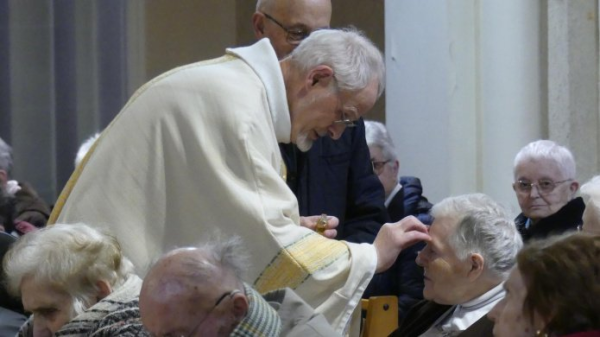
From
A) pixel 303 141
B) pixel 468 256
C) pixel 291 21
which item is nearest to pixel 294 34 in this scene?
pixel 291 21

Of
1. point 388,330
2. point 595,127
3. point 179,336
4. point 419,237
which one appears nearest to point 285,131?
point 419,237

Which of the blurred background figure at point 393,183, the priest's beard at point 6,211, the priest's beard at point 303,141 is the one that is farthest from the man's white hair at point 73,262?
the blurred background figure at point 393,183

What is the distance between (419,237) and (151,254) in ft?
2.69

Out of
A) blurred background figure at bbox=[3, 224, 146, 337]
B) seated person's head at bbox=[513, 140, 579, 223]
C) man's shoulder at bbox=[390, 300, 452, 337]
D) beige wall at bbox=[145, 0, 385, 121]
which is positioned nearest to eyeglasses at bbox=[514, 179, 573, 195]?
seated person's head at bbox=[513, 140, 579, 223]

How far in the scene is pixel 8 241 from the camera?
5387mm

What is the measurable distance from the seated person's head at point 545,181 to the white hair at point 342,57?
85.4 inches

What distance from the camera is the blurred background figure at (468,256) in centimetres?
477

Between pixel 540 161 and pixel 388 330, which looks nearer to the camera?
pixel 388 330

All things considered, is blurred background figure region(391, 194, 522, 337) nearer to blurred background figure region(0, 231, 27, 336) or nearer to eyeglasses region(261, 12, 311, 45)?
eyeglasses region(261, 12, 311, 45)

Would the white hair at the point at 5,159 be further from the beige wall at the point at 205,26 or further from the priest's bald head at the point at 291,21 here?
the beige wall at the point at 205,26

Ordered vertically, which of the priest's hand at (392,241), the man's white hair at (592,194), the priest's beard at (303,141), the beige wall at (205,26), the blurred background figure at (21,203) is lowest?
the blurred background figure at (21,203)

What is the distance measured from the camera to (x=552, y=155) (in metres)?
6.58

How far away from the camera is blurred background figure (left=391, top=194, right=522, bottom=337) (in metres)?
4.77

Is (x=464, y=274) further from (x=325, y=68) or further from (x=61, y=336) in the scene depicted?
(x=61, y=336)
